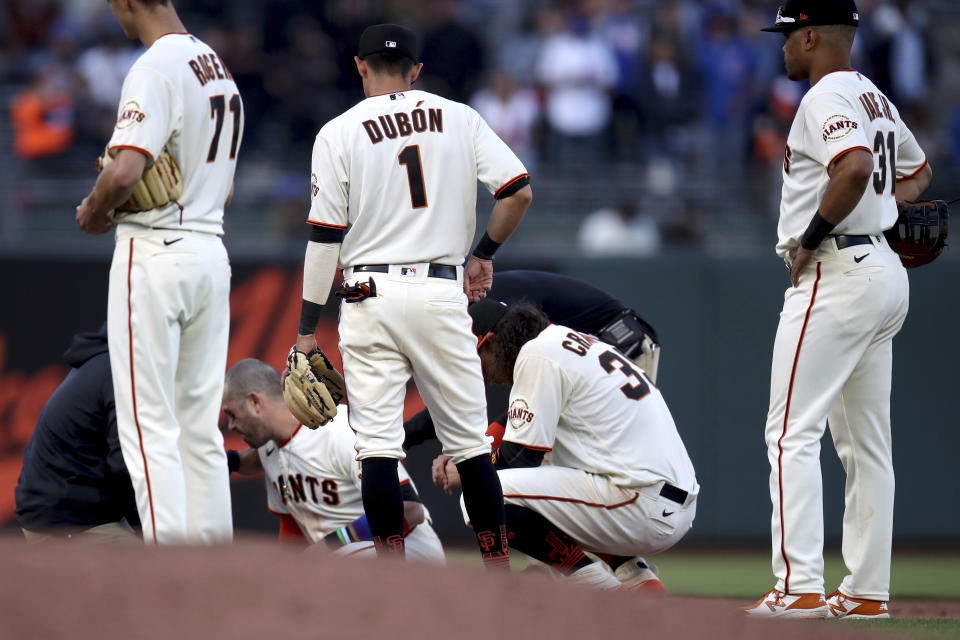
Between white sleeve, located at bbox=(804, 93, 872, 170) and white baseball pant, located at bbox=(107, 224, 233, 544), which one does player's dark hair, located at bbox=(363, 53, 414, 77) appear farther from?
white sleeve, located at bbox=(804, 93, 872, 170)

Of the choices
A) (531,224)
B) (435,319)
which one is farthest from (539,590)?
(531,224)

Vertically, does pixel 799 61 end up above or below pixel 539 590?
above

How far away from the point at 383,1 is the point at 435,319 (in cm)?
917

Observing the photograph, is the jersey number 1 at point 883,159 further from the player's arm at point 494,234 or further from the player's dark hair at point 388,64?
the player's dark hair at point 388,64

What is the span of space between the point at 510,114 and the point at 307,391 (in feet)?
22.7

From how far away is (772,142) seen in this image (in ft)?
36.7

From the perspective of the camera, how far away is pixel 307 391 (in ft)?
16.2

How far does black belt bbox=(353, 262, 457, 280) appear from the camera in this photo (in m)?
4.86

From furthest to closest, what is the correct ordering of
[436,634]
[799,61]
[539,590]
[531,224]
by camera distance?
[531,224] → [799,61] → [539,590] → [436,634]

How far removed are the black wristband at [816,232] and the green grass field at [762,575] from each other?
1475mm

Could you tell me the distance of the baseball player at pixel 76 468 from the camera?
523 cm

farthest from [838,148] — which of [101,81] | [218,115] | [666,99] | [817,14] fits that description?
[101,81]

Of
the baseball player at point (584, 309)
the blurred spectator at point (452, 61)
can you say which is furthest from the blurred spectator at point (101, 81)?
the baseball player at point (584, 309)

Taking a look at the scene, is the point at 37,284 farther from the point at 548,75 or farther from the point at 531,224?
the point at 548,75
